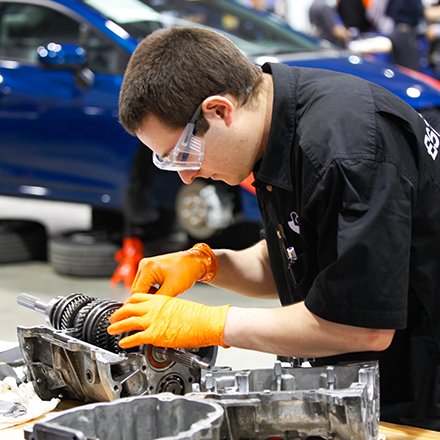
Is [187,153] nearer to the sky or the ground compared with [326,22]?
nearer to the sky

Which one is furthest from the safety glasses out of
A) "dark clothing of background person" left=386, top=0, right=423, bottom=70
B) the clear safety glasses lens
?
"dark clothing of background person" left=386, top=0, right=423, bottom=70

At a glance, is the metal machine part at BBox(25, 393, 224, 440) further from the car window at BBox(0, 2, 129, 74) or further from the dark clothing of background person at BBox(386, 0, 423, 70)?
the dark clothing of background person at BBox(386, 0, 423, 70)

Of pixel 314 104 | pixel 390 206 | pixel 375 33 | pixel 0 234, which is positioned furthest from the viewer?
pixel 375 33

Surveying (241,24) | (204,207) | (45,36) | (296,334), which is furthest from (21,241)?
(296,334)

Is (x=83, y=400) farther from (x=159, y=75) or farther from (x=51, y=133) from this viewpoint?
(x=51, y=133)

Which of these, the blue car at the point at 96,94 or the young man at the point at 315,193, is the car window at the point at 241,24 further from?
the young man at the point at 315,193

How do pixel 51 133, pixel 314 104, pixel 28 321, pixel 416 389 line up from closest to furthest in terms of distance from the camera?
pixel 314 104, pixel 416 389, pixel 28 321, pixel 51 133

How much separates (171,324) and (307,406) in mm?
364

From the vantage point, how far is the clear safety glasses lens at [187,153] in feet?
6.85

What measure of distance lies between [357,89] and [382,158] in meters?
0.22

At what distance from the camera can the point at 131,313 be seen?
7.05 feet

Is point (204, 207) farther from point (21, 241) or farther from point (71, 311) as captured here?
point (71, 311)

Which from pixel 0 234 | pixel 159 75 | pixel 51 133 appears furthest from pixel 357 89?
pixel 0 234

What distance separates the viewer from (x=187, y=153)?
2.13m
